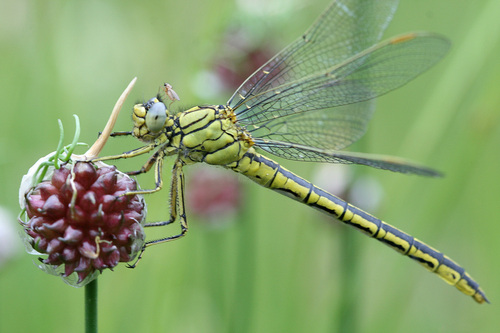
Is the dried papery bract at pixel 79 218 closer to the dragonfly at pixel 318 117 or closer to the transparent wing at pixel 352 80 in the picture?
the dragonfly at pixel 318 117

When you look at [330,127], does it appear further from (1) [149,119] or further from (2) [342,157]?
(1) [149,119]

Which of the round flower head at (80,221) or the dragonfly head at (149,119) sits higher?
the dragonfly head at (149,119)

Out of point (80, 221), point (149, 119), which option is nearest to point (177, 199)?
point (149, 119)

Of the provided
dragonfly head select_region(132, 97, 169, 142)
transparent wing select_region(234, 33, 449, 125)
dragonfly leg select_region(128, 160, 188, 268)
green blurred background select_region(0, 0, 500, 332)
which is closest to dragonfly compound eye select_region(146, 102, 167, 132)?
dragonfly head select_region(132, 97, 169, 142)

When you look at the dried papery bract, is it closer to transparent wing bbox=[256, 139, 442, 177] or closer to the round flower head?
the round flower head

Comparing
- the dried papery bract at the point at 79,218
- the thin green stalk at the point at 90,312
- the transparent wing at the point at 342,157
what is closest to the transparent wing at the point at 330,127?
the transparent wing at the point at 342,157

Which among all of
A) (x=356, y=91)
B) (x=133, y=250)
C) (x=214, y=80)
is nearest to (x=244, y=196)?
(x=214, y=80)

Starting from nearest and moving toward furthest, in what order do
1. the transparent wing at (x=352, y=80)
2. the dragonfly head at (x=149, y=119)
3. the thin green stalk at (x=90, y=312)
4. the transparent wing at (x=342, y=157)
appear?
the thin green stalk at (x=90, y=312)
the dragonfly head at (x=149, y=119)
the transparent wing at (x=342, y=157)
the transparent wing at (x=352, y=80)
